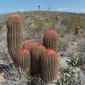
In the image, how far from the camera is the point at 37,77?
18.0 feet

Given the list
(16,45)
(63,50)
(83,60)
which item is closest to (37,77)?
(16,45)

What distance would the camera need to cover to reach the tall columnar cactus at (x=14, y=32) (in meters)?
5.96

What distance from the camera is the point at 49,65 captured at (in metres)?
5.39

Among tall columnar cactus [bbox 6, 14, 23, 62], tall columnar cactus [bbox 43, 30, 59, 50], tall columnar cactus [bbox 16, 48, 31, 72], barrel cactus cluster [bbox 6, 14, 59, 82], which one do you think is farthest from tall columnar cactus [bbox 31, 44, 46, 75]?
tall columnar cactus [bbox 6, 14, 23, 62]

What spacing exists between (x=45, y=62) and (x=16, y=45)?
130 cm

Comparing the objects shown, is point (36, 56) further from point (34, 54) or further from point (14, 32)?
point (14, 32)

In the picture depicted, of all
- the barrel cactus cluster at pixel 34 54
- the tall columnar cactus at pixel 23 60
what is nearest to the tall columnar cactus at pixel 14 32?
the barrel cactus cluster at pixel 34 54

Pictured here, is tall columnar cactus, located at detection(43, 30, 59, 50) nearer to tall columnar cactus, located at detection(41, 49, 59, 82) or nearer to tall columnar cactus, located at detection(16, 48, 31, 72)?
tall columnar cactus, located at detection(41, 49, 59, 82)

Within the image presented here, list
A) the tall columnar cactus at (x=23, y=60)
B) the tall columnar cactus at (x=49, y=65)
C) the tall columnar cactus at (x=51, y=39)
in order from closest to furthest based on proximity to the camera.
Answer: the tall columnar cactus at (x=49, y=65) → the tall columnar cactus at (x=23, y=60) → the tall columnar cactus at (x=51, y=39)

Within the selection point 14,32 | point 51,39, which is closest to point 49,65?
point 51,39

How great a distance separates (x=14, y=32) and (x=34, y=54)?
39.4 inches

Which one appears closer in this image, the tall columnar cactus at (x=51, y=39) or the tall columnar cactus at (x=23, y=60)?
the tall columnar cactus at (x=23, y=60)

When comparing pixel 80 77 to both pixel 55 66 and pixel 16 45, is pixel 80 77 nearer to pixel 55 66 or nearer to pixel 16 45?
pixel 55 66

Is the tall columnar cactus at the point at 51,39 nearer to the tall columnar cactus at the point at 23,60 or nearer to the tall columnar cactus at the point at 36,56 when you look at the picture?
the tall columnar cactus at the point at 36,56
